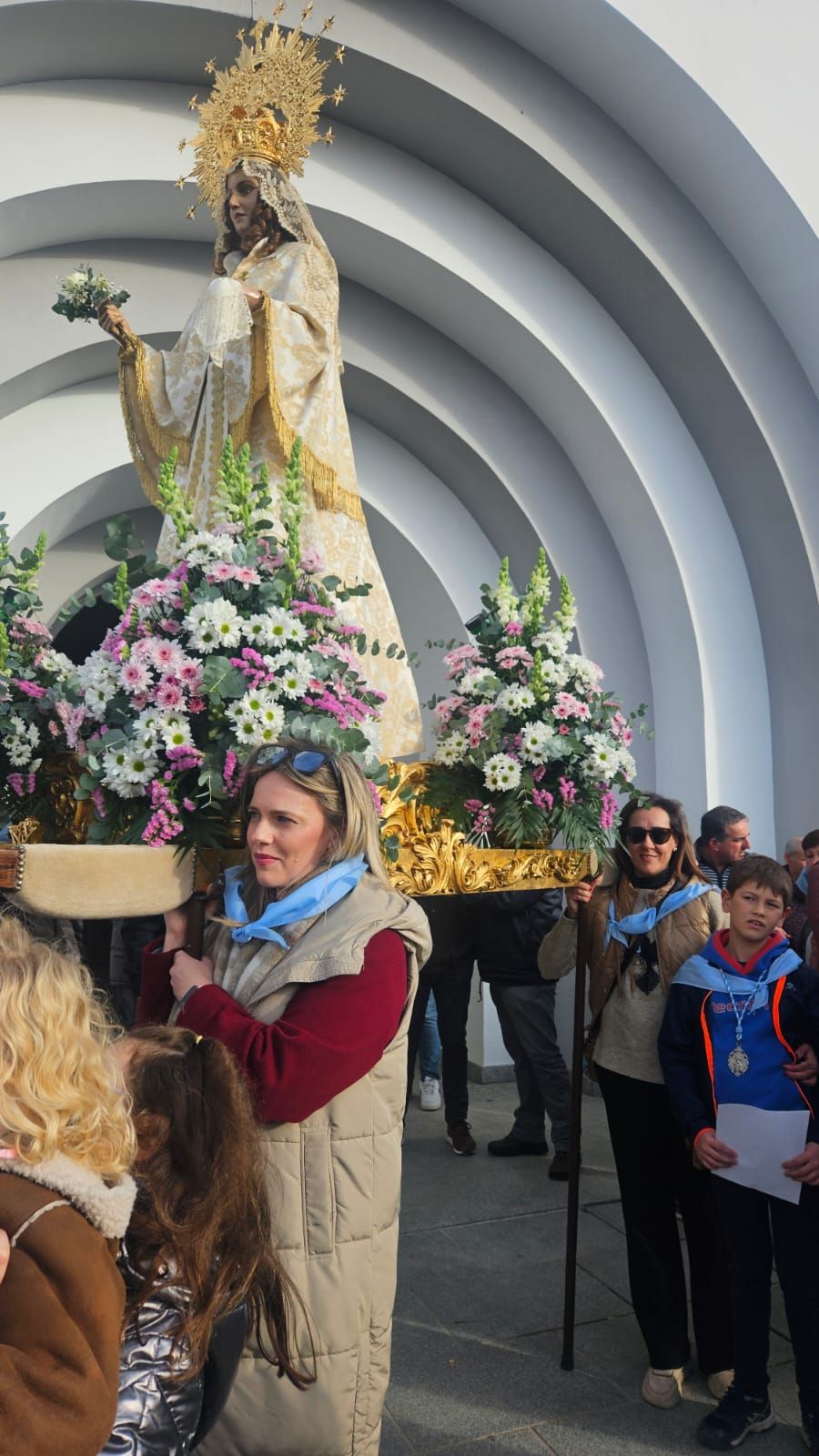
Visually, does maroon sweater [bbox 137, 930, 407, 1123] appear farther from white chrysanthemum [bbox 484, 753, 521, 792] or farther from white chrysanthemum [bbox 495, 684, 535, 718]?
white chrysanthemum [bbox 495, 684, 535, 718]

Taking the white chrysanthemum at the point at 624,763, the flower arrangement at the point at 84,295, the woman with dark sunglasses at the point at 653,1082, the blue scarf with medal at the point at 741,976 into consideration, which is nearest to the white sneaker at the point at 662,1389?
the woman with dark sunglasses at the point at 653,1082

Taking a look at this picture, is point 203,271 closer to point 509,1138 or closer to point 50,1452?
point 509,1138

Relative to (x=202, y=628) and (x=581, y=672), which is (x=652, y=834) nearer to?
(x=581, y=672)

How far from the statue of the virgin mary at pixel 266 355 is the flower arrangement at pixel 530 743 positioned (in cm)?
38

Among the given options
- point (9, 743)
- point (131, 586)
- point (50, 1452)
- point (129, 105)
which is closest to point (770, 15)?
point (129, 105)

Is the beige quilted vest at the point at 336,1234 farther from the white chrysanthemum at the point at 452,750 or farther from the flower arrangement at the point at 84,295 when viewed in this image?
the flower arrangement at the point at 84,295

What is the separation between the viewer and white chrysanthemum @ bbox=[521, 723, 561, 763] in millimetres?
3010

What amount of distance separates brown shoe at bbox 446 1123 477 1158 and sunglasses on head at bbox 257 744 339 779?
3955mm

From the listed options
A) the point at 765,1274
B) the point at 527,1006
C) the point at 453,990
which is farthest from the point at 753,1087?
the point at 453,990

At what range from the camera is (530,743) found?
9.89 ft

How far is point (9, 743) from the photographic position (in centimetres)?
268

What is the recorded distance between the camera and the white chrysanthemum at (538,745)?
3010mm

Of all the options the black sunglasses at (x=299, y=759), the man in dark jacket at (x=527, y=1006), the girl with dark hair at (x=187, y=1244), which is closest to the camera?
the girl with dark hair at (x=187, y=1244)

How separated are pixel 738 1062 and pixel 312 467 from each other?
85.8 inches
